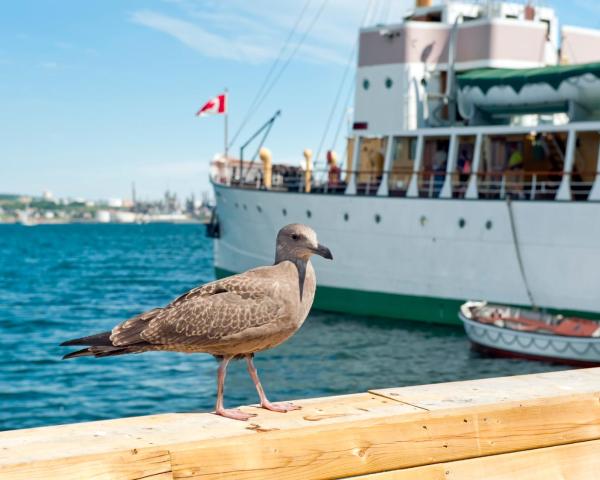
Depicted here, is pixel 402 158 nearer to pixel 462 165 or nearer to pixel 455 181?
pixel 462 165

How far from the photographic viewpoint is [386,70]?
32.0 meters

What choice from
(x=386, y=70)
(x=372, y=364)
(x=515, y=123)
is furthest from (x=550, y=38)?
(x=372, y=364)

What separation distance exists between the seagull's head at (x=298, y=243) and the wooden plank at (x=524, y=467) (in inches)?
51.3

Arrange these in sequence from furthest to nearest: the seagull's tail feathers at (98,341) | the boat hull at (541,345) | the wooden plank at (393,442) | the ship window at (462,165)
→ the ship window at (462,165) < the boat hull at (541,345) < the seagull's tail feathers at (98,341) < the wooden plank at (393,442)

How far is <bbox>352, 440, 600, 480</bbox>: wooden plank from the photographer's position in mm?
3484

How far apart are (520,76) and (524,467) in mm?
25465

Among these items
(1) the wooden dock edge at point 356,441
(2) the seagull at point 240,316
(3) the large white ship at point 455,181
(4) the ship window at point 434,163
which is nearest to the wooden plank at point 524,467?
(1) the wooden dock edge at point 356,441

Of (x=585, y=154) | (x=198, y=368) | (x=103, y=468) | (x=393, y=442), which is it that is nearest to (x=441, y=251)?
(x=585, y=154)

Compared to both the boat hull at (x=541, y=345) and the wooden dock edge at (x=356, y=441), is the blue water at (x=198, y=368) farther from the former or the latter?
the wooden dock edge at (x=356, y=441)

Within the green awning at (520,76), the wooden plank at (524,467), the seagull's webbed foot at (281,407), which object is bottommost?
the wooden plank at (524,467)

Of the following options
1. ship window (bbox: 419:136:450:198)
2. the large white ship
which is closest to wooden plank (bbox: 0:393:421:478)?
the large white ship

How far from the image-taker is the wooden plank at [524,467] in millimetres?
3484

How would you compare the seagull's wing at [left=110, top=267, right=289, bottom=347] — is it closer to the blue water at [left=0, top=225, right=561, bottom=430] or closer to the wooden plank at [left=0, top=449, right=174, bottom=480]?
the wooden plank at [left=0, top=449, right=174, bottom=480]

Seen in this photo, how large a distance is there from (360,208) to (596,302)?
306 inches
